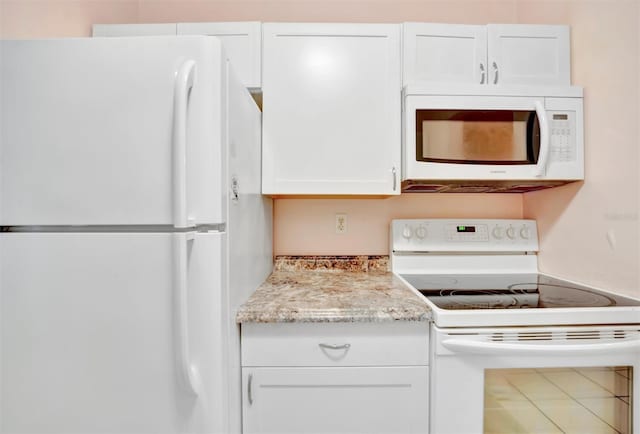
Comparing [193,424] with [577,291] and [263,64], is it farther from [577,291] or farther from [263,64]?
[577,291]

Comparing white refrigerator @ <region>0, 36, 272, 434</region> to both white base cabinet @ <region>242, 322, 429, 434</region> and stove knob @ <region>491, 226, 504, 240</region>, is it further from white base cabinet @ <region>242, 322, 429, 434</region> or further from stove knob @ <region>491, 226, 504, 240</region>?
stove knob @ <region>491, 226, 504, 240</region>

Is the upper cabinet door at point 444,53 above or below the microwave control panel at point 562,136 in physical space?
above

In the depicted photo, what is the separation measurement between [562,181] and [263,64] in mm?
1458

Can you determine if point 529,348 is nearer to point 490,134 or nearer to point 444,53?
point 490,134

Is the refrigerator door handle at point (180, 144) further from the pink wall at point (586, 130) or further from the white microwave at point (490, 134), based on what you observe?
the white microwave at point (490, 134)

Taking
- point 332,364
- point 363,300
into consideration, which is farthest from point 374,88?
point 332,364

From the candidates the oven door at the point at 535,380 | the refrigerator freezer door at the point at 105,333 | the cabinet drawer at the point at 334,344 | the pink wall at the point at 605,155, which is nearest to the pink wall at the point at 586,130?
the pink wall at the point at 605,155

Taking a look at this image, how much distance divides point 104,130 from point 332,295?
934 mm

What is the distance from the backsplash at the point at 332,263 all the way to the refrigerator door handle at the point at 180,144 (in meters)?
0.98

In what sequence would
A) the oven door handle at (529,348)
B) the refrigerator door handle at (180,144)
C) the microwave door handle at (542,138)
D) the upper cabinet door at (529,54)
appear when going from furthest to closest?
the upper cabinet door at (529,54) → the microwave door handle at (542,138) → the oven door handle at (529,348) → the refrigerator door handle at (180,144)

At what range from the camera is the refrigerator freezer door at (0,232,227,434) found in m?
0.90

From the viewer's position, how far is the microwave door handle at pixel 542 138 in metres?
1.38

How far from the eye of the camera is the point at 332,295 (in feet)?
4.22

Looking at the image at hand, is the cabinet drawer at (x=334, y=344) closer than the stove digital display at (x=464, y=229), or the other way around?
the cabinet drawer at (x=334, y=344)
